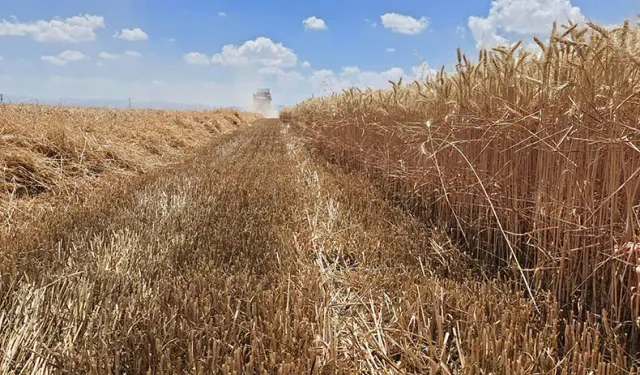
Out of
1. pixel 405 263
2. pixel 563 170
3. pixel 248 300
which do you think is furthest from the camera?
pixel 405 263

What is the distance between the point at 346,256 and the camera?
2.81 metres

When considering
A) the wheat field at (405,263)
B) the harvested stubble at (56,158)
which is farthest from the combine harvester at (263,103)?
the wheat field at (405,263)

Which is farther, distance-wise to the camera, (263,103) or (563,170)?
(263,103)

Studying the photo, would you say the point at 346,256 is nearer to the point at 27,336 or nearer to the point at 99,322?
the point at 99,322

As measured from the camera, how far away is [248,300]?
1828mm

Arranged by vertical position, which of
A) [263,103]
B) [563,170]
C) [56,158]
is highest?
[263,103]

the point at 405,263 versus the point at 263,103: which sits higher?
the point at 263,103

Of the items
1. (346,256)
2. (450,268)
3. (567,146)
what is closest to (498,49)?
(567,146)

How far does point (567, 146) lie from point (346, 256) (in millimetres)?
1432

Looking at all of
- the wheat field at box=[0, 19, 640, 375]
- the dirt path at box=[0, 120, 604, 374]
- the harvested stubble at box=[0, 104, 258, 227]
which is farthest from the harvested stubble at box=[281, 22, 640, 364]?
the harvested stubble at box=[0, 104, 258, 227]

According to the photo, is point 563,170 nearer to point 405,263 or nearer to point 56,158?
point 405,263

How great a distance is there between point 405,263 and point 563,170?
101cm

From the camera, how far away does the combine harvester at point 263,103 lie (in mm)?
66875

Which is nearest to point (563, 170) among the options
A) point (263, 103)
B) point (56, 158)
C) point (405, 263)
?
point (405, 263)
